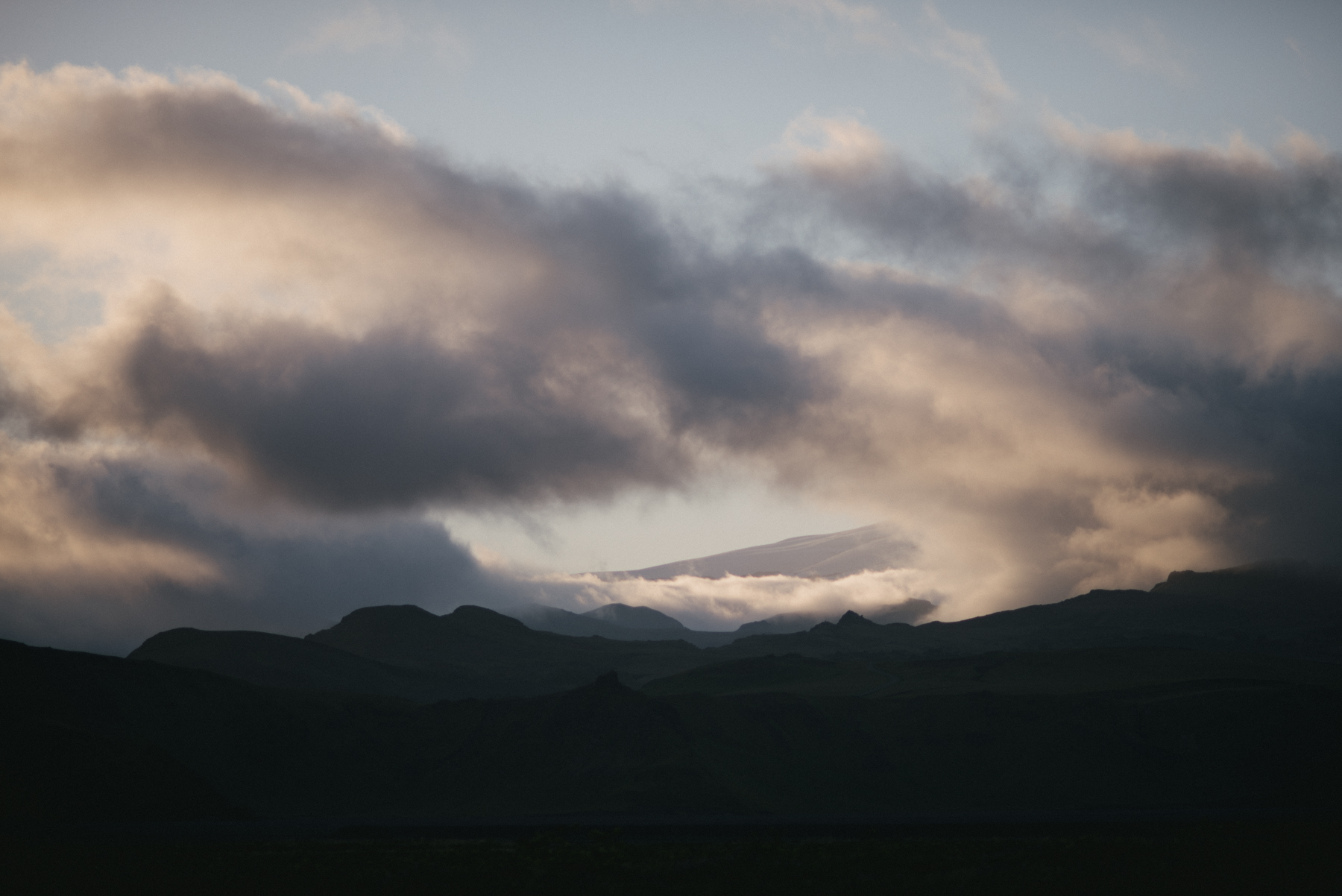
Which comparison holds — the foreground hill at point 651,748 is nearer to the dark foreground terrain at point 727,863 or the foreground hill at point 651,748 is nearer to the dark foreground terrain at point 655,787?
the dark foreground terrain at point 655,787

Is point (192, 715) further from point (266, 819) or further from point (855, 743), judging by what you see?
point (855, 743)

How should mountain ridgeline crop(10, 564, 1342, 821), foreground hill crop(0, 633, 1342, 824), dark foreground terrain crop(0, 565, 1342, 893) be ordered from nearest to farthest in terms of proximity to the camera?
dark foreground terrain crop(0, 565, 1342, 893)
mountain ridgeline crop(10, 564, 1342, 821)
foreground hill crop(0, 633, 1342, 824)

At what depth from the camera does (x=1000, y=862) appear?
5359cm

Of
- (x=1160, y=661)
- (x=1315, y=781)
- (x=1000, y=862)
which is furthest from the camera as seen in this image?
(x=1160, y=661)

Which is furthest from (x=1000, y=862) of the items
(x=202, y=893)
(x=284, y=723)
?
(x=284, y=723)

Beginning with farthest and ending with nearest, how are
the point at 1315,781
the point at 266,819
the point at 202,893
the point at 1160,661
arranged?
the point at 1160,661
the point at 1315,781
the point at 266,819
the point at 202,893

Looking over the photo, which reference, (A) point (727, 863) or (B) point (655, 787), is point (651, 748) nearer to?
(B) point (655, 787)

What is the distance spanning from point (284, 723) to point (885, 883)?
90276 millimetres

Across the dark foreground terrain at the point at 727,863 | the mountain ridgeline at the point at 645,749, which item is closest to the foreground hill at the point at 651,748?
the mountain ridgeline at the point at 645,749

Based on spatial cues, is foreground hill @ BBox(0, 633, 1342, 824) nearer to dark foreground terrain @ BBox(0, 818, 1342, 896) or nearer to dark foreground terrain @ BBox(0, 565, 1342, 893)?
dark foreground terrain @ BBox(0, 565, 1342, 893)

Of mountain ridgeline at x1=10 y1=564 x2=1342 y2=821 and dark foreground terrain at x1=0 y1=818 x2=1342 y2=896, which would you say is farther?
mountain ridgeline at x1=10 y1=564 x2=1342 y2=821

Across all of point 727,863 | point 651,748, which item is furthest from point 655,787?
point 727,863

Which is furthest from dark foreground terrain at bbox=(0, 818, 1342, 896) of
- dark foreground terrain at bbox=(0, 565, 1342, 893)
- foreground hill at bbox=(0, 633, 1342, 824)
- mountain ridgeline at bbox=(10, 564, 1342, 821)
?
foreground hill at bbox=(0, 633, 1342, 824)

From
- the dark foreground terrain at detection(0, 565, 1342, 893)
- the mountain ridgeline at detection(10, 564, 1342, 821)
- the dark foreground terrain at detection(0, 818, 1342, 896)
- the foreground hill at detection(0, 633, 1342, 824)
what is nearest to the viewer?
the dark foreground terrain at detection(0, 818, 1342, 896)
